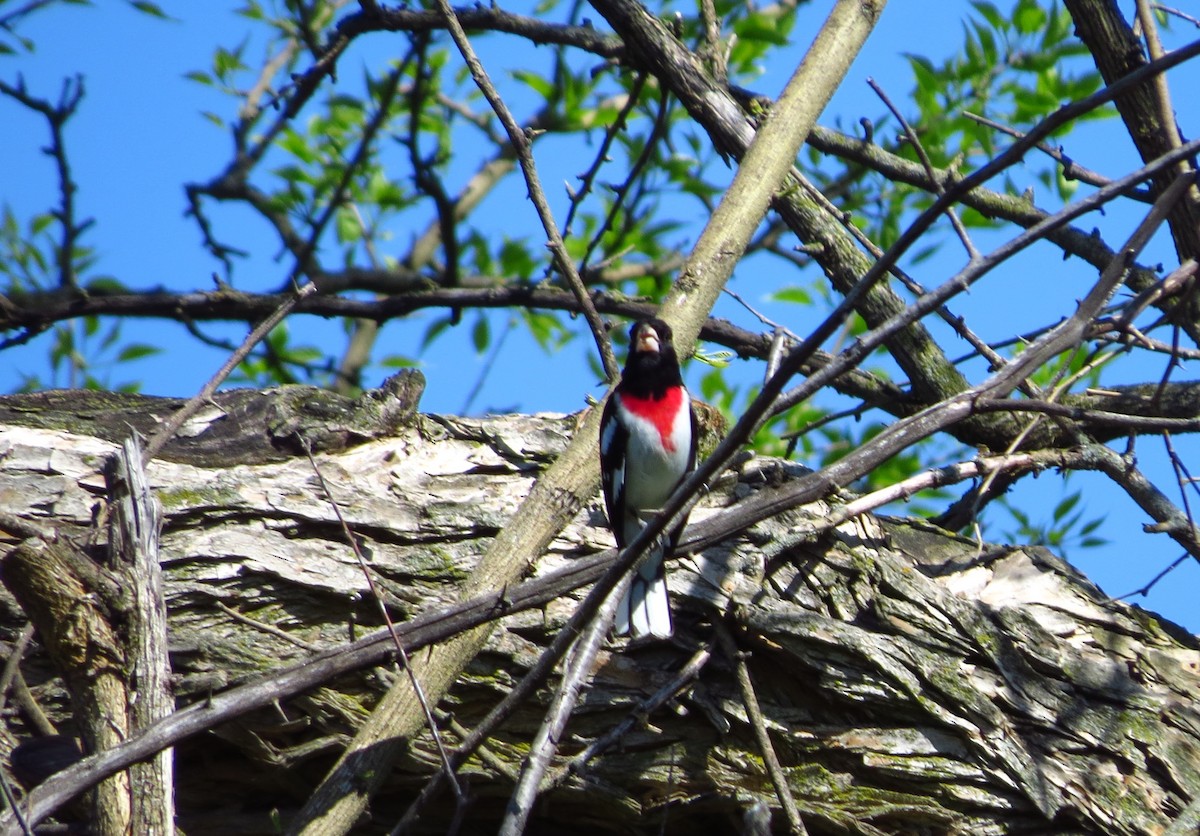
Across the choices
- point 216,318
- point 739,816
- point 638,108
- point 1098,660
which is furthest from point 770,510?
point 638,108

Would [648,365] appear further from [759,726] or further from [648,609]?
[759,726]

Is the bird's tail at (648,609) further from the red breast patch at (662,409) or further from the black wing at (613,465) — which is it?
the red breast patch at (662,409)

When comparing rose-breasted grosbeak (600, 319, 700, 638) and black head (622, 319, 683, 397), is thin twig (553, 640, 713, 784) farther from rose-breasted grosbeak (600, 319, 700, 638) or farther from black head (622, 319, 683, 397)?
black head (622, 319, 683, 397)

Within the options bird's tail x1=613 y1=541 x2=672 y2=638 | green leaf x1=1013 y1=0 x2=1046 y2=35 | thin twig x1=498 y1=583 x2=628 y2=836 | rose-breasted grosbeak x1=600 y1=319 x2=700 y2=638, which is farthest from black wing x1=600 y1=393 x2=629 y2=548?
green leaf x1=1013 y1=0 x2=1046 y2=35

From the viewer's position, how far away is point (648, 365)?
15.3 ft

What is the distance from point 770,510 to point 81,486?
228 centimetres

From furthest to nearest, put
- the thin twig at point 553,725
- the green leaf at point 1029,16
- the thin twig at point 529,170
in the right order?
the green leaf at point 1029,16, the thin twig at point 529,170, the thin twig at point 553,725

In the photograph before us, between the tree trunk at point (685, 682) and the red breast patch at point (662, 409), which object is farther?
the red breast patch at point (662, 409)

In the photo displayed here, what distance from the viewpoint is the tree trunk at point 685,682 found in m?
3.72

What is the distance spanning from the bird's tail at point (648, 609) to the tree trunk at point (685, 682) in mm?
84

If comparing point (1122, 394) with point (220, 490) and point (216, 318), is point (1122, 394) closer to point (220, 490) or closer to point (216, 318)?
point (220, 490)

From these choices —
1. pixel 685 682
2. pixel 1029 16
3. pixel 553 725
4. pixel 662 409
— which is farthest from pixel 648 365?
pixel 1029 16

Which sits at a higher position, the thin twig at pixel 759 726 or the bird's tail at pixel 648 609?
the bird's tail at pixel 648 609

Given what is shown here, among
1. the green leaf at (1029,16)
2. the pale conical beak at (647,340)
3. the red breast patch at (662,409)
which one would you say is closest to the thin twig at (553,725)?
the pale conical beak at (647,340)
